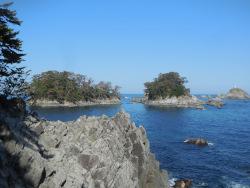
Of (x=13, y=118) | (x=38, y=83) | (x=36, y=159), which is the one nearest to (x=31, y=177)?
(x=36, y=159)

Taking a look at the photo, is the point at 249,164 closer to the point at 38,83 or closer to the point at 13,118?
the point at 13,118

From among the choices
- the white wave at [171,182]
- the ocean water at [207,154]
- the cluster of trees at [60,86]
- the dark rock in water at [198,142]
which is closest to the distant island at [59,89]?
the cluster of trees at [60,86]

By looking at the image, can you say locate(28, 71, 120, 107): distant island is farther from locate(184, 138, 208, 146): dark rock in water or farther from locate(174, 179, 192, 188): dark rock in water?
locate(174, 179, 192, 188): dark rock in water

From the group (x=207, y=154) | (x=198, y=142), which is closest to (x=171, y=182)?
(x=207, y=154)

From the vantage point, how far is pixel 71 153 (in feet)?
102

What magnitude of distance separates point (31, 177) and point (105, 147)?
34.1 ft

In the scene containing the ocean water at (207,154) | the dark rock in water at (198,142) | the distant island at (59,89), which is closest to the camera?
the ocean water at (207,154)

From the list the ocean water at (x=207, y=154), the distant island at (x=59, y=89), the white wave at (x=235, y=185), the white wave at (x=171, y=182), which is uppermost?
the distant island at (x=59, y=89)

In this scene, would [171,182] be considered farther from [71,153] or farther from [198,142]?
[198,142]

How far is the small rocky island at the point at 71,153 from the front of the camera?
80.6 ft

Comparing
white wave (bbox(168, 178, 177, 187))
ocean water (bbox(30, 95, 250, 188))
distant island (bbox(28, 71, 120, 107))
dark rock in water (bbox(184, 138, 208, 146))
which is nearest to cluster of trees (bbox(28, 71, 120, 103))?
distant island (bbox(28, 71, 120, 107))

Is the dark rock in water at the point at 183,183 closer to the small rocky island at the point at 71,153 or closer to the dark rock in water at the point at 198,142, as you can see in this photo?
the small rocky island at the point at 71,153

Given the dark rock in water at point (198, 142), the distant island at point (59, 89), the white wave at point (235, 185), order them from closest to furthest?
the white wave at point (235, 185) < the dark rock in water at point (198, 142) < the distant island at point (59, 89)

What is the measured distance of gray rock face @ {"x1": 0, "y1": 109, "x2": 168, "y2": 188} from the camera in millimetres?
24547
